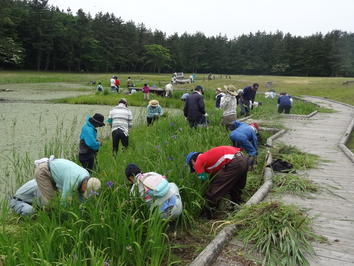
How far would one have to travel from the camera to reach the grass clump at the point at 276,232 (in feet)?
8.97

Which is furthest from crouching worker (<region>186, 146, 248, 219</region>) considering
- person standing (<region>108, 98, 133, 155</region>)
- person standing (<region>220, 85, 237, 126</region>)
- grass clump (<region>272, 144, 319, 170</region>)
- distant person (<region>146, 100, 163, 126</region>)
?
distant person (<region>146, 100, 163, 126</region>)

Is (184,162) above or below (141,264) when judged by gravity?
above

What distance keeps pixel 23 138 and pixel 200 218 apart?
6762mm

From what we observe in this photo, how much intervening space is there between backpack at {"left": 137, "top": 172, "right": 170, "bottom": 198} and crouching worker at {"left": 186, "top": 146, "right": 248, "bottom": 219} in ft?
2.47

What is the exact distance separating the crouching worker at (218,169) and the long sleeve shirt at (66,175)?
1292 mm

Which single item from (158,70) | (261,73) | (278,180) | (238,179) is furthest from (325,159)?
(261,73)

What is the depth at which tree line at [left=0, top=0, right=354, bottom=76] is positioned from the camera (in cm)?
5131

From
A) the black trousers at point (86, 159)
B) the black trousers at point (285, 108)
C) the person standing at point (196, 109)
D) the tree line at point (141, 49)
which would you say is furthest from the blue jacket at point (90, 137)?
the tree line at point (141, 49)

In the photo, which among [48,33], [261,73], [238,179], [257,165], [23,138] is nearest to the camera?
[238,179]

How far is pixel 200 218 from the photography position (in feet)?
12.7

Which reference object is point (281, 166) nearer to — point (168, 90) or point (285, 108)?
point (285, 108)

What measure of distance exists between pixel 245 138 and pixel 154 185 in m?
2.35

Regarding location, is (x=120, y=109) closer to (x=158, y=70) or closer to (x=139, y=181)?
(x=139, y=181)

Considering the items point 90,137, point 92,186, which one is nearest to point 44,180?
point 92,186
